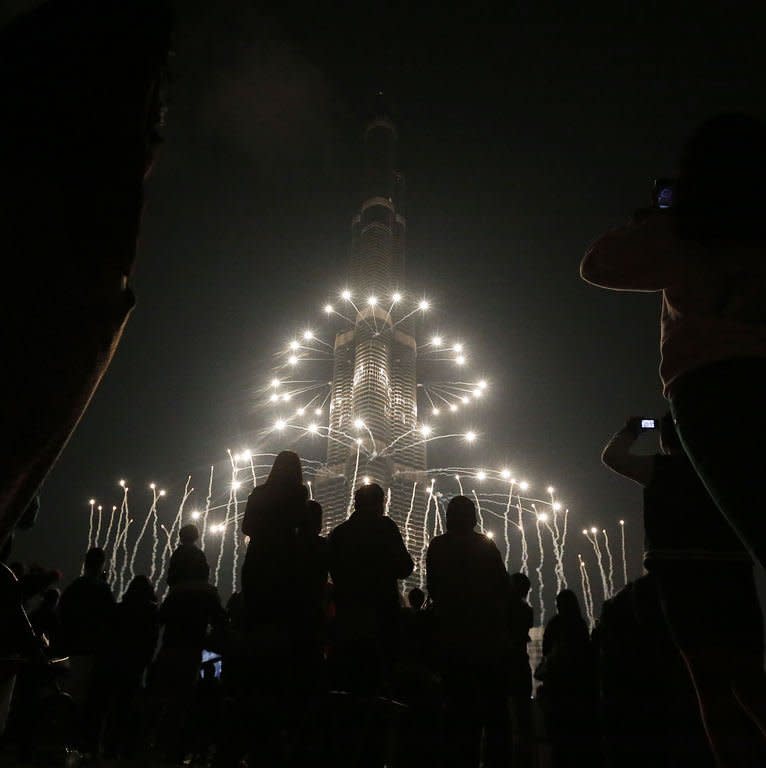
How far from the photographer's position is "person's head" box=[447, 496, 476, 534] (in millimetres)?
3557

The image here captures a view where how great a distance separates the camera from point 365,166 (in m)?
52.5

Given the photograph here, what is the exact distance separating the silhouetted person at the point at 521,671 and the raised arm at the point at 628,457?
7.42 feet

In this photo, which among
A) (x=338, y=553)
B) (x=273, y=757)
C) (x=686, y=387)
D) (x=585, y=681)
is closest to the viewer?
(x=686, y=387)

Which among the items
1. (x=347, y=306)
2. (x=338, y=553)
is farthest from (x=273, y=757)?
(x=347, y=306)

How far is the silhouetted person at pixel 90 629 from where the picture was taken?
4.42 meters

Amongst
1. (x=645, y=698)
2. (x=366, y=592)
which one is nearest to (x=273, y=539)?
(x=366, y=592)

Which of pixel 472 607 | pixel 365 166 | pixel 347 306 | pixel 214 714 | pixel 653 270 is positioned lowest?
pixel 214 714

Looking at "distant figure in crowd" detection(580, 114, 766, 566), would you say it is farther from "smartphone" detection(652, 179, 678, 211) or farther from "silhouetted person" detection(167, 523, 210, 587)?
"silhouetted person" detection(167, 523, 210, 587)

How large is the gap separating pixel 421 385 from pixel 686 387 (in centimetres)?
2781

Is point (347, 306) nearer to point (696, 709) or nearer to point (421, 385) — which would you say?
point (421, 385)

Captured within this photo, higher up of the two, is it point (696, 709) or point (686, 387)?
point (686, 387)

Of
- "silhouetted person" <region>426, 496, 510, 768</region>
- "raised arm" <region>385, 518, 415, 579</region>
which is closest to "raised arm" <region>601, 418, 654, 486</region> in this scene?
Result: "silhouetted person" <region>426, 496, 510, 768</region>

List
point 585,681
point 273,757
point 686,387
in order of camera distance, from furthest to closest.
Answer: point 585,681
point 273,757
point 686,387

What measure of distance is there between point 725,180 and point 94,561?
5.15 metres
